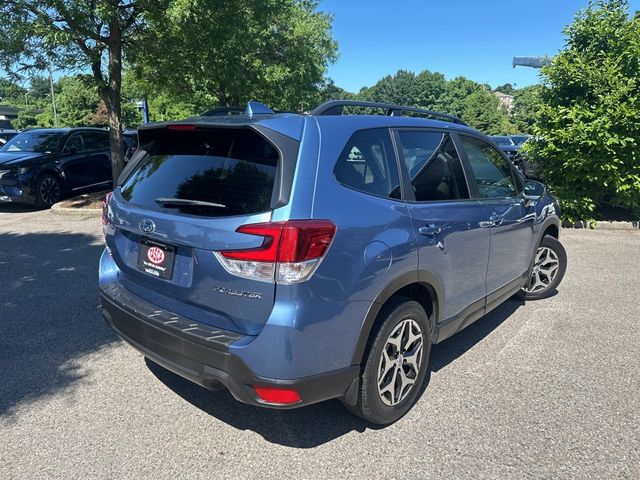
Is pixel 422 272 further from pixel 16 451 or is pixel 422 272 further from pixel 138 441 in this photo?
pixel 16 451

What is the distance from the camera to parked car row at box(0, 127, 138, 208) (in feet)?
32.7

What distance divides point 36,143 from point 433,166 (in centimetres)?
1068

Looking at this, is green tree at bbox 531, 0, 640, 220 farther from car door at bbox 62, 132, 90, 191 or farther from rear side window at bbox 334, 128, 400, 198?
car door at bbox 62, 132, 90, 191

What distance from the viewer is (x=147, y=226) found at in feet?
8.88

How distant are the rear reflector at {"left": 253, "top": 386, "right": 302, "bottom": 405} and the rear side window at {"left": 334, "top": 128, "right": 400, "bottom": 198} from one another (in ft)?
3.52

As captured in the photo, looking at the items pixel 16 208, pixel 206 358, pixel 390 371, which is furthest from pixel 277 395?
pixel 16 208

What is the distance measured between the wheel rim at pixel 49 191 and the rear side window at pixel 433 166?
9.60m

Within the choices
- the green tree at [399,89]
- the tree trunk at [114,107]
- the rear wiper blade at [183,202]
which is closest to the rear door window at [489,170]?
the rear wiper blade at [183,202]

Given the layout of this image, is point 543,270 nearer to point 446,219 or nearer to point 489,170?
Result: point 489,170

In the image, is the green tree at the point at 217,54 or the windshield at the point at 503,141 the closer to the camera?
the green tree at the point at 217,54

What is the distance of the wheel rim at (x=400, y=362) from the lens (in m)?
2.81

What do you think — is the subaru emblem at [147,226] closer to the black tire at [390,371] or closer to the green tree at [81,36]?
the black tire at [390,371]

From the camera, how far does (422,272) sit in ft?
9.44

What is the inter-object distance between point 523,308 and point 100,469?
4.12m
